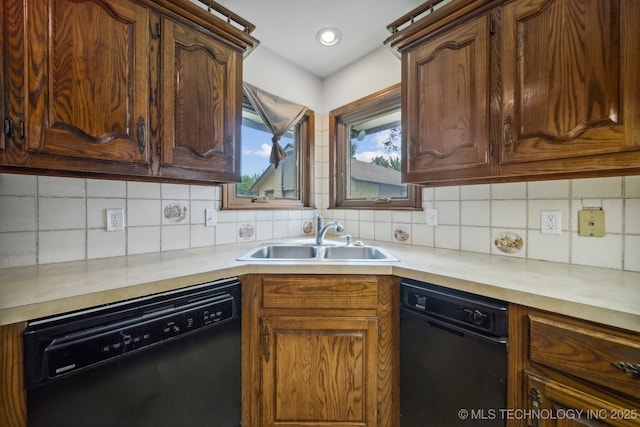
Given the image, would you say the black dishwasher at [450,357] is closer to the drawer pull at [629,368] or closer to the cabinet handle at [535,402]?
the cabinet handle at [535,402]

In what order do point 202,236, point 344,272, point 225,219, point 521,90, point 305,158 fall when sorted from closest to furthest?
point 521,90 → point 344,272 → point 202,236 → point 225,219 → point 305,158

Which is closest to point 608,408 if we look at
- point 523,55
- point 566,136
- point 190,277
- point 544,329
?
point 544,329

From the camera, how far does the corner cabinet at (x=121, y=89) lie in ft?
2.88

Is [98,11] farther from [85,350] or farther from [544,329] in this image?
[544,329]

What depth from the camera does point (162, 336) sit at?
93cm

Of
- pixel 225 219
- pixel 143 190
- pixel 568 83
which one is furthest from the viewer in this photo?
pixel 225 219

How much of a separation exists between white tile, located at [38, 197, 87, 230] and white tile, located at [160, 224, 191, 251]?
35 centimetres

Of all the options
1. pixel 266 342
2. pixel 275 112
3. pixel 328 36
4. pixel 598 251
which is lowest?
pixel 266 342

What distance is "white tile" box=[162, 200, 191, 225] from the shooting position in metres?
1.51

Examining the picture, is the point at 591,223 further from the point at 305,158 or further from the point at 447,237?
the point at 305,158

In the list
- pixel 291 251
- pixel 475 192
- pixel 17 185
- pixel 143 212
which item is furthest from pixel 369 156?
pixel 17 185

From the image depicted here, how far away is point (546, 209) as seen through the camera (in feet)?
4.14

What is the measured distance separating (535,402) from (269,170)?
1.91 metres

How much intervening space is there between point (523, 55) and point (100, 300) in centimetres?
172
